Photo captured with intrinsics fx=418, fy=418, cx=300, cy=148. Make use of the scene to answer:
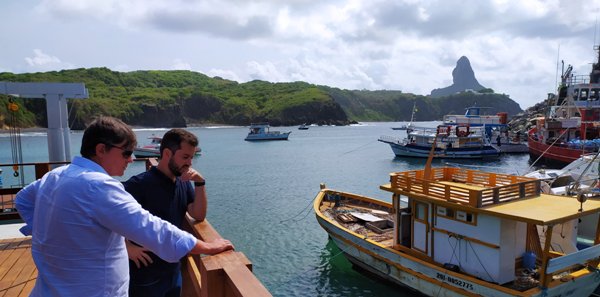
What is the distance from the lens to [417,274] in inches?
459

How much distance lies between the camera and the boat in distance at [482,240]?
31.2ft

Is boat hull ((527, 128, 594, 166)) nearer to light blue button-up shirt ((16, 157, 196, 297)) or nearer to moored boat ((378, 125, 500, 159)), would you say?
moored boat ((378, 125, 500, 159))

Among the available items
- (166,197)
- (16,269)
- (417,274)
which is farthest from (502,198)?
(16,269)

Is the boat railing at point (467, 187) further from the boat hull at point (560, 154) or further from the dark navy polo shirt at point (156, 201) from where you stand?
the boat hull at point (560, 154)

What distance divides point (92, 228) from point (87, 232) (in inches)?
1.6

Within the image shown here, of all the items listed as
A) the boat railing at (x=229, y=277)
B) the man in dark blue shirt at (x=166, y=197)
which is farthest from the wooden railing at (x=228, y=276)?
the man in dark blue shirt at (x=166, y=197)

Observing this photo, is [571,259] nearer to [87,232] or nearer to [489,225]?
[489,225]

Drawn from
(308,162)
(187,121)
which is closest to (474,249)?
(308,162)

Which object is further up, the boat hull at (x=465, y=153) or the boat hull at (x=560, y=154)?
the boat hull at (x=560, y=154)

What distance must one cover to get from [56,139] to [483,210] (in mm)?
11686

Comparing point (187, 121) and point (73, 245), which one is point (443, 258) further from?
point (187, 121)

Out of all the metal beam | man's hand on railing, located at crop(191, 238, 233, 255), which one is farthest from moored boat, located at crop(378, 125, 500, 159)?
man's hand on railing, located at crop(191, 238, 233, 255)

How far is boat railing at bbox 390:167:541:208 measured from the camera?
392 inches

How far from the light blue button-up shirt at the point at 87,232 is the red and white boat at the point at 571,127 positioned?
34.1 m
